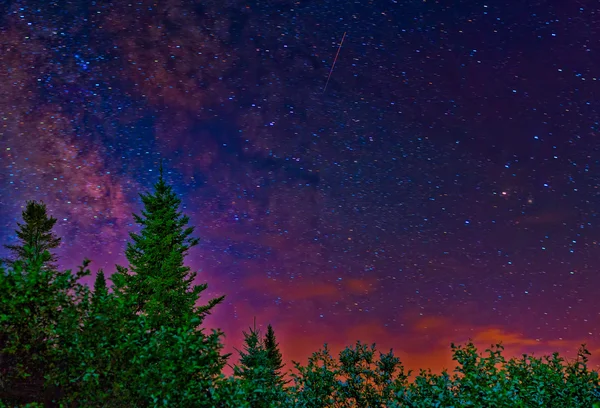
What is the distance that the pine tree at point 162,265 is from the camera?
1109 inches

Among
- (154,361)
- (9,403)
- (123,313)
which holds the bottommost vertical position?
(9,403)

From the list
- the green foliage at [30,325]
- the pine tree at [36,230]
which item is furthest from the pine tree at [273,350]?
the green foliage at [30,325]

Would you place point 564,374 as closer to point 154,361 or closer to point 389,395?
point 389,395

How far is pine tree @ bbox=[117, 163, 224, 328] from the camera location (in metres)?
28.2

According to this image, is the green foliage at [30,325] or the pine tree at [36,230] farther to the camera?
the pine tree at [36,230]

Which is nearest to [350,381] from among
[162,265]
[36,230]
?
[162,265]

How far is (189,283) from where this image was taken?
29.5 metres

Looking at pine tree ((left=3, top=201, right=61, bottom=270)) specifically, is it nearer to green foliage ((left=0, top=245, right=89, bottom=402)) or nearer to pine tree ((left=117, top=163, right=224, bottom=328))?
pine tree ((left=117, top=163, right=224, bottom=328))

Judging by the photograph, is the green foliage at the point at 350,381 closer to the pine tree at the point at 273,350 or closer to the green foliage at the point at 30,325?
the green foliage at the point at 30,325

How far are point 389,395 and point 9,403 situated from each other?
18114 mm

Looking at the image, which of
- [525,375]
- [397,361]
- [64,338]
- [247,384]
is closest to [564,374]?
[525,375]

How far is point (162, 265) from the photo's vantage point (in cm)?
2908

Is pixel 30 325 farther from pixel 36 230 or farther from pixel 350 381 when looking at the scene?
pixel 36 230

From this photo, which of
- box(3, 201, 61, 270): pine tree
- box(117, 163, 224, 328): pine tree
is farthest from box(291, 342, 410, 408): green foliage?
box(3, 201, 61, 270): pine tree
